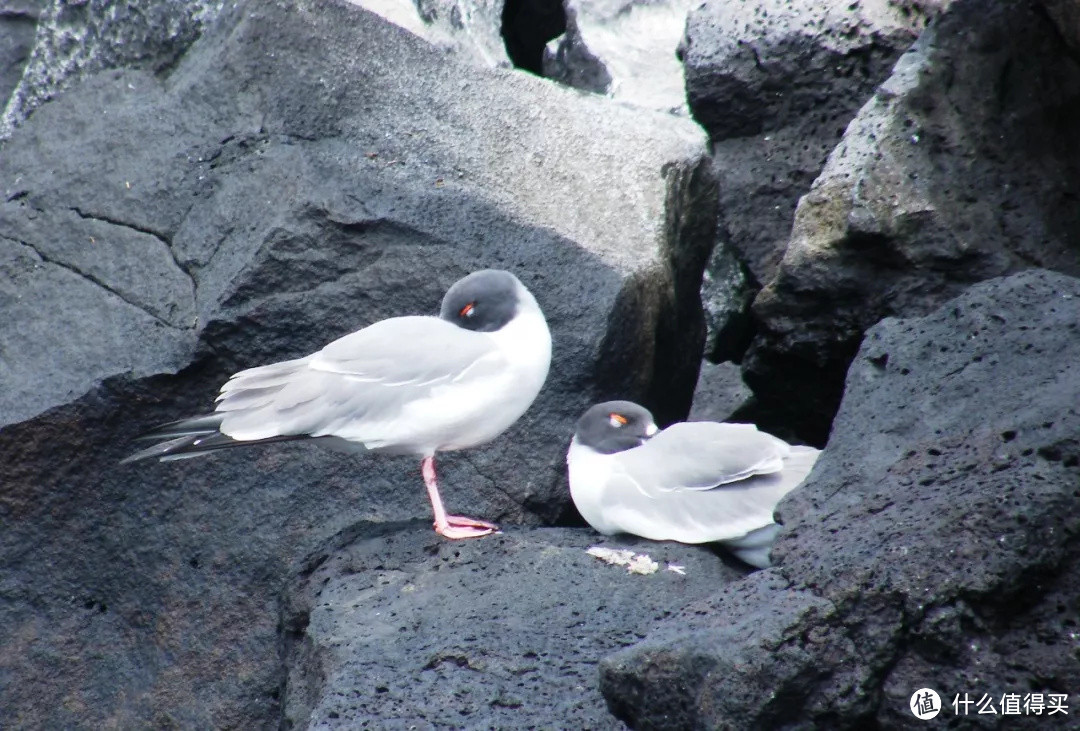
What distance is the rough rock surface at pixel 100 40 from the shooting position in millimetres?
6457

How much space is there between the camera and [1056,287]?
409 cm

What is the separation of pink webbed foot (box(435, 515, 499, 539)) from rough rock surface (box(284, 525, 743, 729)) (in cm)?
5

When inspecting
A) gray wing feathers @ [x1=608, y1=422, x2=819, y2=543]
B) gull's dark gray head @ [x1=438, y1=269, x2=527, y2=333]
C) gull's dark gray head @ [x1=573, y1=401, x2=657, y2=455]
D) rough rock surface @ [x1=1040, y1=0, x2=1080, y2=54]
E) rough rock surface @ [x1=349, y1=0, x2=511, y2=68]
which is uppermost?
rough rock surface @ [x1=1040, y1=0, x2=1080, y2=54]

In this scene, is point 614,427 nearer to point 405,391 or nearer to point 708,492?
point 708,492

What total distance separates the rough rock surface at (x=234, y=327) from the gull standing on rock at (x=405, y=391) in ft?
1.46

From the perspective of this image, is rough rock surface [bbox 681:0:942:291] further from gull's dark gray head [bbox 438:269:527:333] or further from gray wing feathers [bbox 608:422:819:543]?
gull's dark gray head [bbox 438:269:527:333]

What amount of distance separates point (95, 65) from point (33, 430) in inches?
95.7

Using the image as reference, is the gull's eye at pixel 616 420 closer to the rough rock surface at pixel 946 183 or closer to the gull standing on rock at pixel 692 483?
the gull standing on rock at pixel 692 483

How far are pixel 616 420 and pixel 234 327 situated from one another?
57.0 inches

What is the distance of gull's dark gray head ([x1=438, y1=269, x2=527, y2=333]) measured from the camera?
4832 mm

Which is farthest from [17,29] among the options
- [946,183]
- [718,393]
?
[946,183]

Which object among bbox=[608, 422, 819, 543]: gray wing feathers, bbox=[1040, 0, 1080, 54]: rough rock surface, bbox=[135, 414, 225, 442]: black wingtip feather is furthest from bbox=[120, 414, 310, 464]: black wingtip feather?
bbox=[1040, 0, 1080, 54]: rough rock surface

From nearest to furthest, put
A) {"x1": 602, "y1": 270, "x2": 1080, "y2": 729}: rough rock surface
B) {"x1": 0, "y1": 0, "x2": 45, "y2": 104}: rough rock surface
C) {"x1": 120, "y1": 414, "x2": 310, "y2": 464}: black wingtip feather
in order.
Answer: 1. {"x1": 602, "y1": 270, "x2": 1080, "y2": 729}: rough rock surface
2. {"x1": 120, "y1": 414, "x2": 310, "y2": 464}: black wingtip feather
3. {"x1": 0, "y1": 0, "x2": 45, "y2": 104}: rough rock surface

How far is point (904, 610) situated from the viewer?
3.18 m
